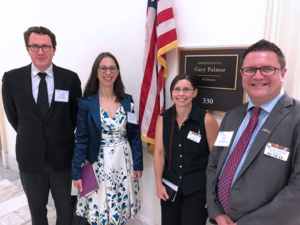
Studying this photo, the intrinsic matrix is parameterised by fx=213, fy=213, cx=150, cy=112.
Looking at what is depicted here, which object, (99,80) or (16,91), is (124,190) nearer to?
(99,80)

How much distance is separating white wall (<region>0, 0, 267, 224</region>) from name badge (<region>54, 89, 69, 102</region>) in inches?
27.7

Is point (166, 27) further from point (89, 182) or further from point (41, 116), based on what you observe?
point (89, 182)

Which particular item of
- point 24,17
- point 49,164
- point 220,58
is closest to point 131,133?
point 49,164

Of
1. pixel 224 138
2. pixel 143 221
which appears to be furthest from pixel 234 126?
pixel 143 221

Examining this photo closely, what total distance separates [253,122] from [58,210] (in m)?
1.99

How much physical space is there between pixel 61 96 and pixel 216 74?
137cm

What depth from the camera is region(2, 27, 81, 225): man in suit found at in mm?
1855

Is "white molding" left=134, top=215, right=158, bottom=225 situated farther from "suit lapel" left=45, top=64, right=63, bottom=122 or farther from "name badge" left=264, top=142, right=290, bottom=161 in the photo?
"name badge" left=264, top=142, right=290, bottom=161

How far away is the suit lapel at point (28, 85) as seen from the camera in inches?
72.7

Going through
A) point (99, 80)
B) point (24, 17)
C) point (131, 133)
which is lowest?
point (131, 133)

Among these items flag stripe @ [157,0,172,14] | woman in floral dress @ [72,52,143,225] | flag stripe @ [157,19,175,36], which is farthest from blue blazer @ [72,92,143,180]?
flag stripe @ [157,0,172,14]

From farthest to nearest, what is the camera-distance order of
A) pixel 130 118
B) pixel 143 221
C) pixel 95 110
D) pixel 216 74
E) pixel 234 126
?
pixel 143 221 → pixel 130 118 → pixel 95 110 → pixel 216 74 → pixel 234 126

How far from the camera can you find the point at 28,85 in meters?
1.87

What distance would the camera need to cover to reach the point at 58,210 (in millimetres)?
2131
